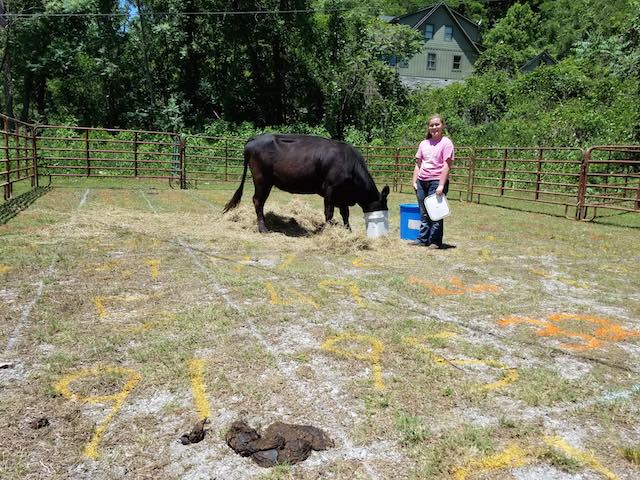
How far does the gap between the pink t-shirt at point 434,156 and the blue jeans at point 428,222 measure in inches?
3.6

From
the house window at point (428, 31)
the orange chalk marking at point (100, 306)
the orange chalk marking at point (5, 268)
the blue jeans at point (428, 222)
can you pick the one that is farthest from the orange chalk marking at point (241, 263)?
the house window at point (428, 31)

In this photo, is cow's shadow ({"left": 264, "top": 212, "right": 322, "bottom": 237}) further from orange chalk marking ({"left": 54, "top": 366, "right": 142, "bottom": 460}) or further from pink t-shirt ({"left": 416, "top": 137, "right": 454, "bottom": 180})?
orange chalk marking ({"left": 54, "top": 366, "right": 142, "bottom": 460})

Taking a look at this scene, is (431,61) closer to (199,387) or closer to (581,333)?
(581,333)

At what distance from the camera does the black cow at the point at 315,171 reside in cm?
667

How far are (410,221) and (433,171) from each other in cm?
91

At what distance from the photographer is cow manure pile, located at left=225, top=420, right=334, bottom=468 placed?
6.55 feet

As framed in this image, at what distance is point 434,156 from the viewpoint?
5996 millimetres

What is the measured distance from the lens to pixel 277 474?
6.24 ft

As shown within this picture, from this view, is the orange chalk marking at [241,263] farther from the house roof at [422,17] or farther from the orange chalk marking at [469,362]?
the house roof at [422,17]

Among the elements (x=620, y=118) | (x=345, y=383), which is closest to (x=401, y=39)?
(x=620, y=118)

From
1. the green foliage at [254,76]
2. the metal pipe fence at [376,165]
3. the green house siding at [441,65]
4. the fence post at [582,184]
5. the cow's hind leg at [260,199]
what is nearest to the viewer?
the cow's hind leg at [260,199]

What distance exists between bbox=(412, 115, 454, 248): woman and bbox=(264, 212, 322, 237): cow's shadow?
65.6 inches

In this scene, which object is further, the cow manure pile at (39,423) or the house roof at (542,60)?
the house roof at (542,60)

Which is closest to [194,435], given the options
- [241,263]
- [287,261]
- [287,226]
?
[241,263]
